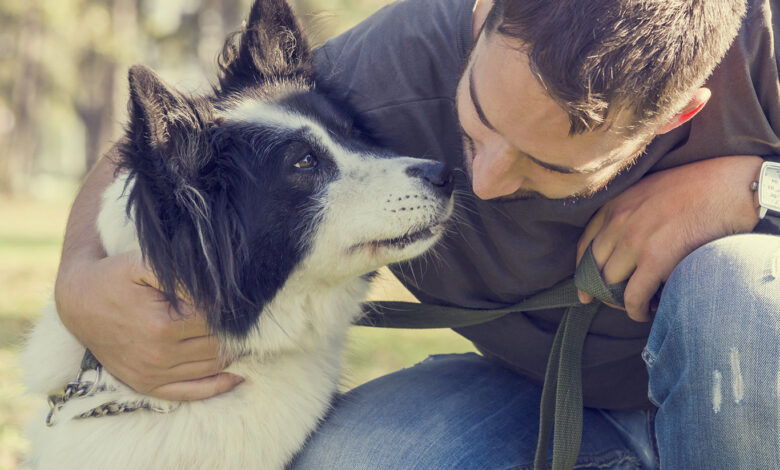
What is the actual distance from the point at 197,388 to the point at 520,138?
108 cm

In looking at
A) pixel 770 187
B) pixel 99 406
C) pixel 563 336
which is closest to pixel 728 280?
pixel 770 187

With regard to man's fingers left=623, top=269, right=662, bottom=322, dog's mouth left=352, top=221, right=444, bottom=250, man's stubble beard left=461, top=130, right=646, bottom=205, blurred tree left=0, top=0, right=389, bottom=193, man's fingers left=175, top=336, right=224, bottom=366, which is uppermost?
man's stubble beard left=461, top=130, right=646, bottom=205

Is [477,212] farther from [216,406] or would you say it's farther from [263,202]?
[216,406]

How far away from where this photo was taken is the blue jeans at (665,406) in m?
1.45

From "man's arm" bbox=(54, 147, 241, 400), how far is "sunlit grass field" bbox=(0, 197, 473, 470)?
483 mm

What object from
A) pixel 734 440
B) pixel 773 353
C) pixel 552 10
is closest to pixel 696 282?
pixel 773 353

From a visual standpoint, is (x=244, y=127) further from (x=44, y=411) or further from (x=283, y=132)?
(x=44, y=411)

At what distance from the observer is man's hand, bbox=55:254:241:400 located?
182 cm

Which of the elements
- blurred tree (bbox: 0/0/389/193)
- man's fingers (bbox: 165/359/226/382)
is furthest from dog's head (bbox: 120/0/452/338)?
blurred tree (bbox: 0/0/389/193)

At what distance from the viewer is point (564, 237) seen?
2020mm

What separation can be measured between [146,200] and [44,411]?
0.88 metres

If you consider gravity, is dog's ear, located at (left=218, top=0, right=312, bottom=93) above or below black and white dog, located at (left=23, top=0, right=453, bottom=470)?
above

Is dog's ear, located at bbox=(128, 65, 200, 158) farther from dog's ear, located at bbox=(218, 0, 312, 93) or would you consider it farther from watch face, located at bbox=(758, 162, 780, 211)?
watch face, located at bbox=(758, 162, 780, 211)

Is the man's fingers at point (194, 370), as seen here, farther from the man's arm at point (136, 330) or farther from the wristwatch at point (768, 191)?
the wristwatch at point (768, 191)
